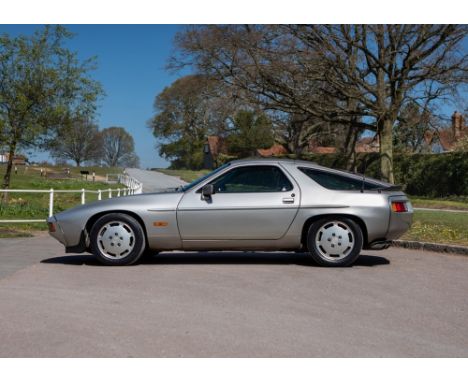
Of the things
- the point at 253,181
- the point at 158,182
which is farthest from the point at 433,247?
the point at 158,182

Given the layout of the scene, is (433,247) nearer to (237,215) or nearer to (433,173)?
(237,215)

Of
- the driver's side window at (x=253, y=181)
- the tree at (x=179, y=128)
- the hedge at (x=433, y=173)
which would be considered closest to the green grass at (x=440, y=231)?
the driver's side window at (x=253, y=181)

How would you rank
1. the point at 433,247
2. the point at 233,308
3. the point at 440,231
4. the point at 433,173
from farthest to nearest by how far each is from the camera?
the point at 433,173 → the point at 440,231 → the point at 433,247 → the point at 233,308

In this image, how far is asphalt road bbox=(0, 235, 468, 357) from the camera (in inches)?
185

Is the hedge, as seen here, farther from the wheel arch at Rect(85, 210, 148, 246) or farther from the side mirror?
the wheel arch at Rect(85, 210, 148, 246)

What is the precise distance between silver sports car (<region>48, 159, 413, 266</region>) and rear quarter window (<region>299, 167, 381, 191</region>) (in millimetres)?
45

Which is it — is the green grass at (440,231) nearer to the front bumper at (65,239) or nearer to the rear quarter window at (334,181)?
the rear quarter window at (334,181)

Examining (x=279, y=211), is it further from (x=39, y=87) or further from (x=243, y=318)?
(x=39, y=87)

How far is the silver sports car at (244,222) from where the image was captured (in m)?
8.30

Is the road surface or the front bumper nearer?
the front bumper

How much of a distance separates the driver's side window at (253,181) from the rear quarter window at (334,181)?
34cm

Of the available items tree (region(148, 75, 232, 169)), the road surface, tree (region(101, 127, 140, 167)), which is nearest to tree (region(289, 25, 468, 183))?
the road surface

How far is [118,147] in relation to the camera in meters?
128

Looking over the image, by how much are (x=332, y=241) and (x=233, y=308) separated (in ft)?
8.81
